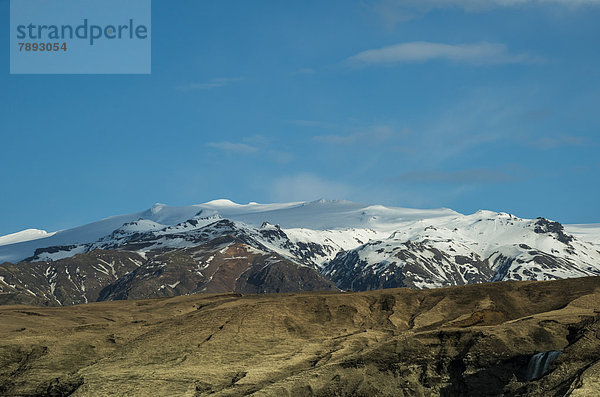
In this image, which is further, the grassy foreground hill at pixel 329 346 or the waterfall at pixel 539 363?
the grassy foreground hill at pixel 329 346

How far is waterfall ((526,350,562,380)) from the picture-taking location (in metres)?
91.8

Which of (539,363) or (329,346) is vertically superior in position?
(539,363)

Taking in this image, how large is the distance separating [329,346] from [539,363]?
126ft

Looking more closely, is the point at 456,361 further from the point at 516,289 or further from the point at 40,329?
the point at 40,329

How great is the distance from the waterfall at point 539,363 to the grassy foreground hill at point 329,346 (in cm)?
121

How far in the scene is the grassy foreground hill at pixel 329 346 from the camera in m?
97.4

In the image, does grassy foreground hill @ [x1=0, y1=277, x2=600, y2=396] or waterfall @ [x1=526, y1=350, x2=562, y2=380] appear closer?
waterfall @ [x1=526, y1=350, x2=562, y2=380]

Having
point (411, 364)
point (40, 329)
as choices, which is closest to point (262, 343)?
point (411, 364)

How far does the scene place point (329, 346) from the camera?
406 feet

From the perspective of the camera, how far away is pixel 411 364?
336 ft

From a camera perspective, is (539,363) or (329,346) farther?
(329,346)

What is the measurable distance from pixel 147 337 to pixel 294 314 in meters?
27.2

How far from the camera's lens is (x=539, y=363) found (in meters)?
93.4

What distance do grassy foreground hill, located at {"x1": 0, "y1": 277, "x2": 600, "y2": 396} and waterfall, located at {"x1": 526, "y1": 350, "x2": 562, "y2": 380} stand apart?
3.97ft
